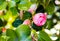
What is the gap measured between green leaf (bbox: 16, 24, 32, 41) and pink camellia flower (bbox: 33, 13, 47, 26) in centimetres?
6

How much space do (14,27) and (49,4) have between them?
0.22m

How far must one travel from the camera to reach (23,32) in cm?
83

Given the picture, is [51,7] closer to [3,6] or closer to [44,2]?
[44,2]

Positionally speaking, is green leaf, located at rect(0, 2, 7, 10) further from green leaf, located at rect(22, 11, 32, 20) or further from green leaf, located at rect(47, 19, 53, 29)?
green leaf, located at rect(47, 19, 53, 29)

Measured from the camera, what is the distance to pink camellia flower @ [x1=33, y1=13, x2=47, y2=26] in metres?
0.87

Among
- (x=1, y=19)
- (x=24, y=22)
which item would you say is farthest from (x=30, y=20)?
(x=1, y=19)

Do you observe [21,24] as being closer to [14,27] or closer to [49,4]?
[14,27]

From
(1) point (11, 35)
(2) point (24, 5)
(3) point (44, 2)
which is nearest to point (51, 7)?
(3) point (44, 2)

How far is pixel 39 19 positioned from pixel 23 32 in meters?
0.11

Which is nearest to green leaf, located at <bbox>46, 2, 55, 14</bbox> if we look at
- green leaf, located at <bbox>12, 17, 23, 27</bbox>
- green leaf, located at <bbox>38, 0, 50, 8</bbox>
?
green leaf, located at <bbox>38, 0, 50, 8</bbox>

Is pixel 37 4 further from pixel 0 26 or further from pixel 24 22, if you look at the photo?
pixel 0 26

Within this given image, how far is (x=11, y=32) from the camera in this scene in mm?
848

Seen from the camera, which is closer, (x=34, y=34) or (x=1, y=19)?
(x=34, y=34)

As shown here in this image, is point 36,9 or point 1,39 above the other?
point 36,9
